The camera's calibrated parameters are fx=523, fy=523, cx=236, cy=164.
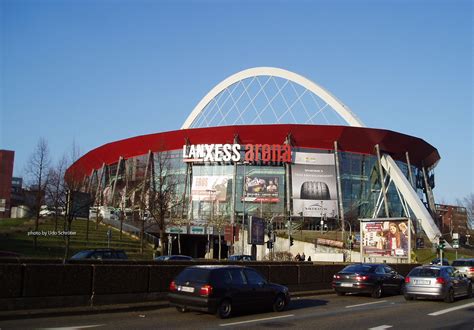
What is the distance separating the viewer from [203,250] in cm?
8394

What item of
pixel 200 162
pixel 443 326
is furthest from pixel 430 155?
pixel 443 326

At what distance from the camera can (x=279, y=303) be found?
16812mm

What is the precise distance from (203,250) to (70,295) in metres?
69.8

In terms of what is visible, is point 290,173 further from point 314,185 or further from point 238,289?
point 238,289

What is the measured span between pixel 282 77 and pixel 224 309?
8397cm

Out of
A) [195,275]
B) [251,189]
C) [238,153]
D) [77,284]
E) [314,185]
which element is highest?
[238,153]

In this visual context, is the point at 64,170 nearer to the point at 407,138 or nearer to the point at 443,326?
the point at 443,326

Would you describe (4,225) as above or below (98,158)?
below

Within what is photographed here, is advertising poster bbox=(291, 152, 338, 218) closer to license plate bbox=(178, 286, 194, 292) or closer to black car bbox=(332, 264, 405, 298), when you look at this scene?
black car bbox=(332, 264, 405, 298)

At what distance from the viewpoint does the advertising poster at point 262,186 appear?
8625 centimetres

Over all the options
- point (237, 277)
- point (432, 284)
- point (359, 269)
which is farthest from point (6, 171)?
point (237, 277)

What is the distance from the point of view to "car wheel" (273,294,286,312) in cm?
1667

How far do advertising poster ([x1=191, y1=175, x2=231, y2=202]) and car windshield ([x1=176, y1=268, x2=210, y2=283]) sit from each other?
7286 cm

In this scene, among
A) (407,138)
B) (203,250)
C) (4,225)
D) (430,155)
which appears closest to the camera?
(4,225)
